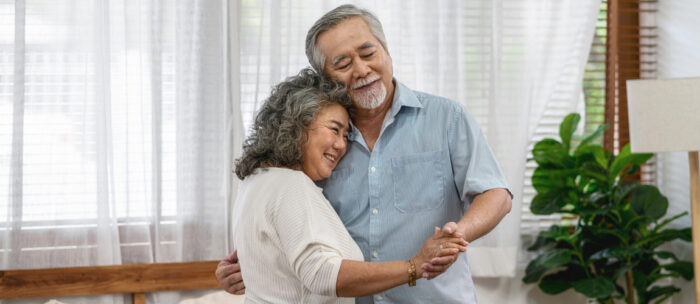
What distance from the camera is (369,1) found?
111 inches

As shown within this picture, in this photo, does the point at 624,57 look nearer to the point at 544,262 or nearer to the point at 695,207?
the point at 695,207

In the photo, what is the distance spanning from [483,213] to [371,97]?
16.8 inches

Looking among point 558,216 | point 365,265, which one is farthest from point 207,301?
point 558,216

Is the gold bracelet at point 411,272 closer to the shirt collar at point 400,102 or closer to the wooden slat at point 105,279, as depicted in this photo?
the shirt collar at point 400,102

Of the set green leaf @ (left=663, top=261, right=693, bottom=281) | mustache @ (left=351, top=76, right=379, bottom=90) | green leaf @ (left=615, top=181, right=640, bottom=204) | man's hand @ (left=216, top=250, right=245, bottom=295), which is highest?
mustache @ (left=351, top=76, right=379, bottom=90)

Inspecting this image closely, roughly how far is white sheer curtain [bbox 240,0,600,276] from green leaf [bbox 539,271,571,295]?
0.59 ft

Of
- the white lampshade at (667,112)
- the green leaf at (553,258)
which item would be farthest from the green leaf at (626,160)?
the white lampshade at (667,112)

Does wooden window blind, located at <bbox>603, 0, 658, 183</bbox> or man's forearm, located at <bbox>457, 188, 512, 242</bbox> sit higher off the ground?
wooden window blind, located at <bbox>603, 0, 658, 183</bbox>

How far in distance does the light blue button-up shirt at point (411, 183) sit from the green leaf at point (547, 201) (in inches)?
48.3

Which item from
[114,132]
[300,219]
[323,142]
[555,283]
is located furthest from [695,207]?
[114,132]

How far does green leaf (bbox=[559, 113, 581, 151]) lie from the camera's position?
2.86 m

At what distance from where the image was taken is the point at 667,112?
90.3 inches

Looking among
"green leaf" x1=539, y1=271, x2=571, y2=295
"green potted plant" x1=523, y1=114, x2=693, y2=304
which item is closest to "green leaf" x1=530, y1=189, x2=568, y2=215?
"green potted plant" x1=523, y1=114, x2=693, y2=304

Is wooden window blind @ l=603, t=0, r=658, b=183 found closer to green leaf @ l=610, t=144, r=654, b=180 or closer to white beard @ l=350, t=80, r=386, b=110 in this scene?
green leaf @ l=610, t=144, r=654, b=180
